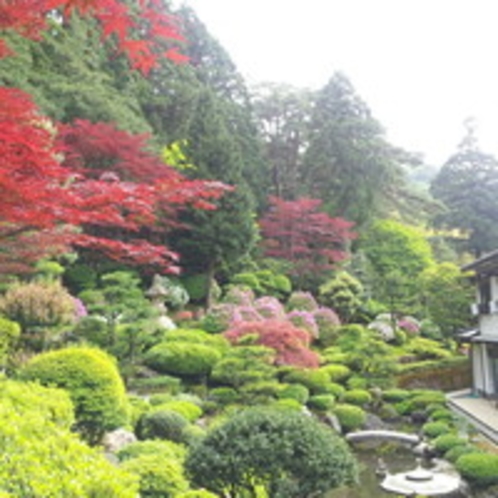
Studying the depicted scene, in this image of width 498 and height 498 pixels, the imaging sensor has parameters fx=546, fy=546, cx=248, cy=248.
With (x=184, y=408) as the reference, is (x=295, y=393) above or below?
below

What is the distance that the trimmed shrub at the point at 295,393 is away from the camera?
46.8 feet

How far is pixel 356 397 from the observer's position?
A: 1611cm

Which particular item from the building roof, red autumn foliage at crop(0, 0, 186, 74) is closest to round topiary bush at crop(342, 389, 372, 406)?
the building roof

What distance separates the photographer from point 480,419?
48.4 feet

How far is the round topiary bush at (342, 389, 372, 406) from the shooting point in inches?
635

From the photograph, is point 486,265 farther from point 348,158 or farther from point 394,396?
point 348,158

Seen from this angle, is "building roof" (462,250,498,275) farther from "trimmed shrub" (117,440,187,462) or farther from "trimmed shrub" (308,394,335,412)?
"trimmed shrub" (117,440,187,462)

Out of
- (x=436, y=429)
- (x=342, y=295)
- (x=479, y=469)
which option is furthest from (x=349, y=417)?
(x=342, y=295)

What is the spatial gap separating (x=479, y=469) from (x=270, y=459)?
663 centimetres

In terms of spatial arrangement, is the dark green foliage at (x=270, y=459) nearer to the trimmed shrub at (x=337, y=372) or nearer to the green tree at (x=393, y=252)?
the trimmed shrub at (x=337, y=372)

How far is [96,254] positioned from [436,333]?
51.3ft

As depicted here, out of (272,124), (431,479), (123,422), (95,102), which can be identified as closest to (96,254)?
(95,102)

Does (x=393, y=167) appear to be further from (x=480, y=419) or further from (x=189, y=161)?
(x=480, y=419)

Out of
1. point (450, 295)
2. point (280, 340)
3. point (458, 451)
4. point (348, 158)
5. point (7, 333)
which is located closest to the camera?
point (7, 333)
